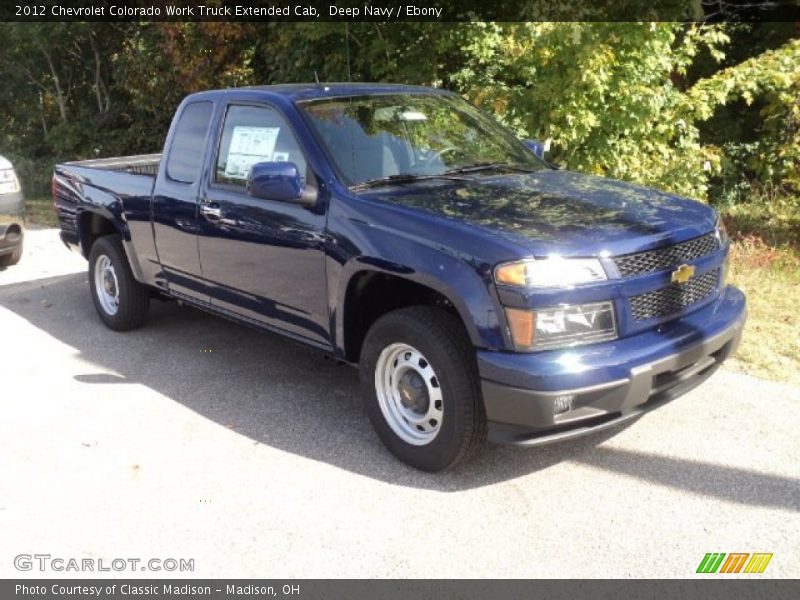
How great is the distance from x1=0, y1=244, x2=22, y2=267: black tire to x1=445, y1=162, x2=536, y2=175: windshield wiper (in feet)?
20.4

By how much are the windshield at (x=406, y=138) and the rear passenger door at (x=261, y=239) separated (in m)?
0.22

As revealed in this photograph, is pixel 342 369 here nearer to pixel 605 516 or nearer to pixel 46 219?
pixel 605 516

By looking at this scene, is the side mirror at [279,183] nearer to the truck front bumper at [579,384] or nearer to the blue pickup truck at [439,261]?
the blue pickup truck at [439,261]

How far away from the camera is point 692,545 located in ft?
11.0

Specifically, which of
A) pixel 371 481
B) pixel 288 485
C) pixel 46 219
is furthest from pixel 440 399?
pixel 46 219

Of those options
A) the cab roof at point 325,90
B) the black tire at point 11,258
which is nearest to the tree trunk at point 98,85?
the black tire at point 11,258

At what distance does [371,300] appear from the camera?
4340mm

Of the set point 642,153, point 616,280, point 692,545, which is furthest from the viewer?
point 642,153

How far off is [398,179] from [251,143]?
1.07 m

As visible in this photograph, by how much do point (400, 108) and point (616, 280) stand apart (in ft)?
6.57

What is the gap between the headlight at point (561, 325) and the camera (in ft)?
11.5

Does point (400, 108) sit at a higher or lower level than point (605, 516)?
higher

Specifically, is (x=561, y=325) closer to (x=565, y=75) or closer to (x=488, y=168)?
(x=488, y=168)

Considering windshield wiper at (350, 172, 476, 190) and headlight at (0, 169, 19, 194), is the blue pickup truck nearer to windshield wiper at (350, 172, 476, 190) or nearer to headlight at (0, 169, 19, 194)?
windshield wiper at (350, 172, 476, 190)
